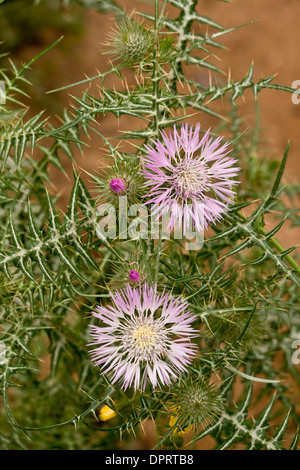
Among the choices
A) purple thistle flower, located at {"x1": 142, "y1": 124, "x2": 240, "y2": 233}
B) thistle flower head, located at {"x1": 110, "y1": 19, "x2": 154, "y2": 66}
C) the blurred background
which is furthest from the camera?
the blurred background

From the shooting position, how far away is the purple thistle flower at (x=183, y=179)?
1013 mm

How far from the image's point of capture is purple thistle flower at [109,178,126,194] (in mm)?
1036

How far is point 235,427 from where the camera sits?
1200mm

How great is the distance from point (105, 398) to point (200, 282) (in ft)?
1.31

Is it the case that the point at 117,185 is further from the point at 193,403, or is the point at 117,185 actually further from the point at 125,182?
the point at 193,403

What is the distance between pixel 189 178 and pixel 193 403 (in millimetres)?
547

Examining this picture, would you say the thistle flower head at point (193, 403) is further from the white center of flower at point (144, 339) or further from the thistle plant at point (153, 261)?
the white center of flower at point (144, 339)

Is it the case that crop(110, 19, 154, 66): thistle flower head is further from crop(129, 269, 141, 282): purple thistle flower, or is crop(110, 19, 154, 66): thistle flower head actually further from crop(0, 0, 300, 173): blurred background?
crop(0, 0, 300, 173): blurred background

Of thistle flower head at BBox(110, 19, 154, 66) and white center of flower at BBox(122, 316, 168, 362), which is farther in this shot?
thistle flower head at BBox(110, 19, 154, 66)

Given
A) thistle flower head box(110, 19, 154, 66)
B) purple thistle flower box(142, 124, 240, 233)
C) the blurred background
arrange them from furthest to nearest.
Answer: the blurred background → thistle flower head box(110, 19, 154, 66) → purple thistle flower box(142, 124, 240, 233)

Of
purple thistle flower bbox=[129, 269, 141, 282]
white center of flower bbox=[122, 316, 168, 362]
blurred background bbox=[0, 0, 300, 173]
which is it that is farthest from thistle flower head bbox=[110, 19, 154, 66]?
blurred background bbox=[0, 0, 300, 173]

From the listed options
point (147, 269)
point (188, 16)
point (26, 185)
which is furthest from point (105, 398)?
point (188, 16)

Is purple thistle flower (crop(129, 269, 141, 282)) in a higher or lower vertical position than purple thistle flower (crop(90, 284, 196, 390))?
higher

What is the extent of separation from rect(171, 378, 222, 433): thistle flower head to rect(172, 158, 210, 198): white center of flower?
0.46 meters
